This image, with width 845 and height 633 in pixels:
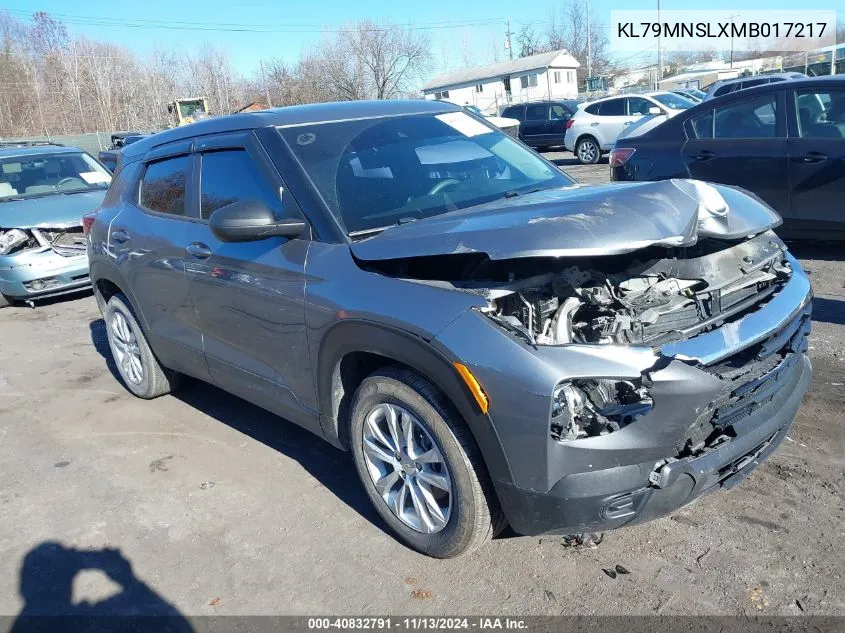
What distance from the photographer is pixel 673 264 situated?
2.93 m

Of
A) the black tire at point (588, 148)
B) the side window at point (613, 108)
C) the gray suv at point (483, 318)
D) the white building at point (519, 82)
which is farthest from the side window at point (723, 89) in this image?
the white building at point (519, 82)

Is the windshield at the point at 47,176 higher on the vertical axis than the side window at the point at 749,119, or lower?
higher

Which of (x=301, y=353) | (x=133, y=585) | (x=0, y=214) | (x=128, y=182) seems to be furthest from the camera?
(x=0, y=214)

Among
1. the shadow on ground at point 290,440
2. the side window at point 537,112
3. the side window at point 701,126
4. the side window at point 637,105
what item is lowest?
the shadow on ground at point 290,440

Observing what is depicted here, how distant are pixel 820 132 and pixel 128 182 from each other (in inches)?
230

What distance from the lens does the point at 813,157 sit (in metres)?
6.34

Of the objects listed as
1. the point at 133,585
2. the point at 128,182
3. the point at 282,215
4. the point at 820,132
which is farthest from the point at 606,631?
the point at 820,132

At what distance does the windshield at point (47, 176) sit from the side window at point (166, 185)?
534 cm

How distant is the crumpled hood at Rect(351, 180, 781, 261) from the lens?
99.4 inches

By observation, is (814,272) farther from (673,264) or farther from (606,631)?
(606,631)

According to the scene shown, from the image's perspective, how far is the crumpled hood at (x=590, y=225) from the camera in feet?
8.29

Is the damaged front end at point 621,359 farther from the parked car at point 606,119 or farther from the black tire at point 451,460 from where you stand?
the parked car at point 606,119

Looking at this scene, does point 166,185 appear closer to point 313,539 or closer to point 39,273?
point 313,539

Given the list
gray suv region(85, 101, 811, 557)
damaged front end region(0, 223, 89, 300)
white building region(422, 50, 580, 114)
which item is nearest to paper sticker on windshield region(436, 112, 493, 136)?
gray suv region(85, 101, 811, 557)
